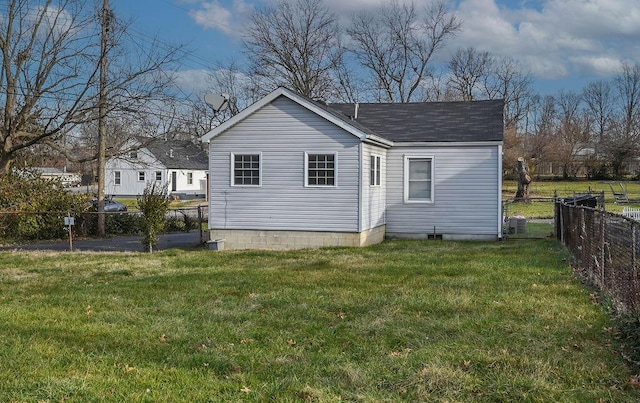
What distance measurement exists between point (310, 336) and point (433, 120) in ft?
43.0

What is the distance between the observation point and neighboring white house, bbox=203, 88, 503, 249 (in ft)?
49.1

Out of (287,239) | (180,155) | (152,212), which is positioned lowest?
(287,239)

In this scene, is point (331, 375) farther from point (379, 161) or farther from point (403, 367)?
point (379, 161)

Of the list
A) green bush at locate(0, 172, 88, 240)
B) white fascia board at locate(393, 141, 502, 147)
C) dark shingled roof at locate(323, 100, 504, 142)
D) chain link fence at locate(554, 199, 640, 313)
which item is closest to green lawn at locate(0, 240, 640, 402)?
chain link fence at locate(554, 199, 640, 313)

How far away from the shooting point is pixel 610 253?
7.82 m

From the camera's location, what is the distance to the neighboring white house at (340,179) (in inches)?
590

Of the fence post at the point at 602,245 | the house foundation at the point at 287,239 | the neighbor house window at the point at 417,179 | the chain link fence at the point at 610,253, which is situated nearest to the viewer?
the chain link fence at the point at 610,253

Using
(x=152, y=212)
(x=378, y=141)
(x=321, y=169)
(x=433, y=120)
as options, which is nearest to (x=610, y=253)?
(x=321, y=169)

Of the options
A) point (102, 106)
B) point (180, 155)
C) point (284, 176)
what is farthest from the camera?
point (180, 155)

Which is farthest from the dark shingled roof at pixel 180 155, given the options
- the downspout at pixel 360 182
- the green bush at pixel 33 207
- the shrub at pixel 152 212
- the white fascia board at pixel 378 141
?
the downspout at pixel 360 182

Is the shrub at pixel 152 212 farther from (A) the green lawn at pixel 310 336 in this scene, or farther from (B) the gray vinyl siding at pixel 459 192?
(B) the gray vinyl siding at pixel 459 192

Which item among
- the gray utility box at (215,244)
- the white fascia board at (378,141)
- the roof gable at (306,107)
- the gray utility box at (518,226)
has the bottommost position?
the gray utility box at (215,244)

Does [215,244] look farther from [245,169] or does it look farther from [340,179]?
[340,179]

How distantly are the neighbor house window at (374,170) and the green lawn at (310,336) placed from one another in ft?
16.2
